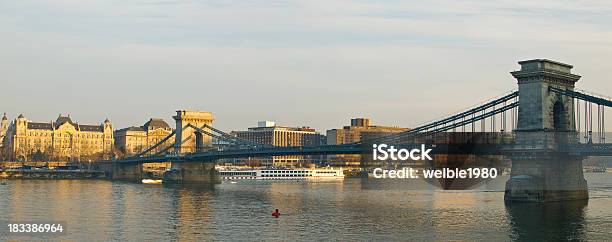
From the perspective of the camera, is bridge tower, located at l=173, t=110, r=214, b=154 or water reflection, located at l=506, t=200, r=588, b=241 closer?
water reflection, located at l=506, t=200, r=588, b=241

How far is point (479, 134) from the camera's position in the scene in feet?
252

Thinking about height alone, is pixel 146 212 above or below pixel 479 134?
below

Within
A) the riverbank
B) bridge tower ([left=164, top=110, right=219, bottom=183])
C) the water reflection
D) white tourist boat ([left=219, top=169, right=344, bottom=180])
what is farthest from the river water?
the riverbank

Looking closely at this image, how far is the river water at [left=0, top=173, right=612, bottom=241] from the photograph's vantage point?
4338cm

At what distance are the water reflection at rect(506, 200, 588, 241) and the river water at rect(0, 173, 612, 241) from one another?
6 centimetres

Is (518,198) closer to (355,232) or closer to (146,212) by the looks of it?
(355,232)

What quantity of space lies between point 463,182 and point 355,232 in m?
64.2

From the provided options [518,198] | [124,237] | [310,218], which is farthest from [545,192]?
[124,237]

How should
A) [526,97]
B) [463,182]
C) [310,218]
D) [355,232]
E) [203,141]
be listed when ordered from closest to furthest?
[355,232] < [310,218] < [526,97] < [463,182] < [203,141]

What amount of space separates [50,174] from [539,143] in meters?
108

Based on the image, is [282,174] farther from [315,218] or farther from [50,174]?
[315,218]

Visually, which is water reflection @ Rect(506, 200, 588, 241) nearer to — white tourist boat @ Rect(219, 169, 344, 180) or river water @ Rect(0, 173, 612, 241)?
river water @ Rect(0, 173, 612, 241)

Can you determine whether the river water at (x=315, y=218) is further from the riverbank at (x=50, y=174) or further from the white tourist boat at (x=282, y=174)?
the riverbank at (x=50, y=174)

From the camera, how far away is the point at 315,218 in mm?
52625
